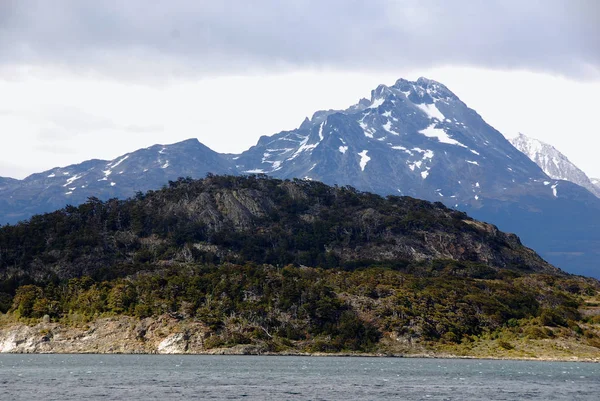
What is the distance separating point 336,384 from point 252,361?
188ft

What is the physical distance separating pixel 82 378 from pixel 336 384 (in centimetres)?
3828

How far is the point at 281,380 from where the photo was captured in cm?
13250

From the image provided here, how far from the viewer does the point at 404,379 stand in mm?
139500

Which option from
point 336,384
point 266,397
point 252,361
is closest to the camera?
point 266,397

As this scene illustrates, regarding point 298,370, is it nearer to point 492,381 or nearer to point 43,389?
point 492,381

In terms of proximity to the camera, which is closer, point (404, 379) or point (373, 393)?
point (373, 393)

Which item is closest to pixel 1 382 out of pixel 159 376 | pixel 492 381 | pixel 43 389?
pixel 43 389

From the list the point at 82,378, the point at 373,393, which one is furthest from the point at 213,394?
the point at 82,378

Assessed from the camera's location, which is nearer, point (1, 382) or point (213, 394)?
point (213, 394)

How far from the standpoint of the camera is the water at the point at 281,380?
365 ft

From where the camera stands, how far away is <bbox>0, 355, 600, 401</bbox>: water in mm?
111125

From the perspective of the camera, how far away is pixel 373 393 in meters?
115

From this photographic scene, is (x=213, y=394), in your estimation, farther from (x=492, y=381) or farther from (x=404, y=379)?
(x=492, y=381)

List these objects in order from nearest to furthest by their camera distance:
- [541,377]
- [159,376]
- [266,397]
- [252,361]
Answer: [266,397]
[159,376]
[541,377]
[252,361]
